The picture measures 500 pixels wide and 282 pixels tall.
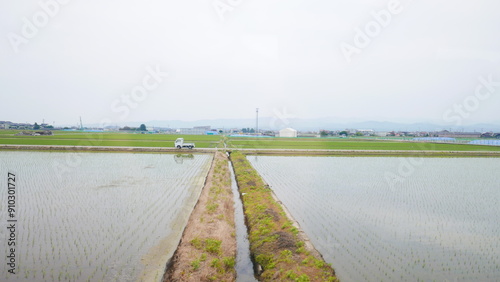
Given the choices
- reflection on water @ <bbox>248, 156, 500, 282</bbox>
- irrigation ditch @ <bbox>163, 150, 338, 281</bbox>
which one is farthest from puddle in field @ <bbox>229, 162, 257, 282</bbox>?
reflection on water @ <bbox>248, 156, 500, 282</bbox>

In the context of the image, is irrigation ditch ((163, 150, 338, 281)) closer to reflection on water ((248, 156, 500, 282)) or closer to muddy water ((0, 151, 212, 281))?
muddy water ((0, 151, 212, 281))

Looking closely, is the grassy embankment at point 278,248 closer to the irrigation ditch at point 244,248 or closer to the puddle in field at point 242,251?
the irrigation ditch at point 244,248

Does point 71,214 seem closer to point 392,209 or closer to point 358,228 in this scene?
point 358,228

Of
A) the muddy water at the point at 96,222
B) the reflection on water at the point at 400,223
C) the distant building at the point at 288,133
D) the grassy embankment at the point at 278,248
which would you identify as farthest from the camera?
the distant building at the point at 288,133

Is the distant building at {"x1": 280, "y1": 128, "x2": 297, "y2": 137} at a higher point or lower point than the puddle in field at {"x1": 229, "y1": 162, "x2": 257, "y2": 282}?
higher

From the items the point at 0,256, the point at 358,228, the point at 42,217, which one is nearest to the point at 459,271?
the point at 358,228

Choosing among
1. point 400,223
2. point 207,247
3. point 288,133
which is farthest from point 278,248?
point 288,133

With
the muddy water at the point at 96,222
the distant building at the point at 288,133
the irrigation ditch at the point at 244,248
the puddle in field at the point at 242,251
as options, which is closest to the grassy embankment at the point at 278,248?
the irrigation ditch at the point at 244,248
